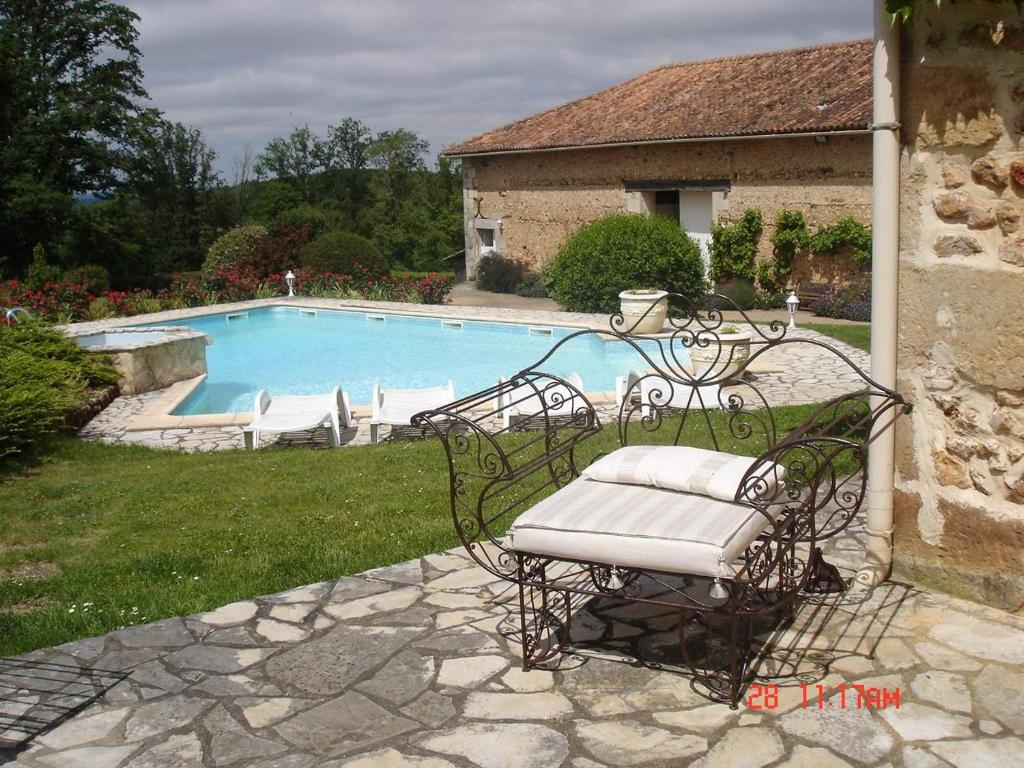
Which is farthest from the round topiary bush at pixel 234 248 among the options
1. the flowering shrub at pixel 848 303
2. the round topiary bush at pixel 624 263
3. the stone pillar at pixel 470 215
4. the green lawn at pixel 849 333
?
the green lawn at pixel 849 333

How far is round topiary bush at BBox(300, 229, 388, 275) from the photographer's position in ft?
67.7

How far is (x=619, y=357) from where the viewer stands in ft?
44.8

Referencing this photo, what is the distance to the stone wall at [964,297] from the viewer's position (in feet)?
11.9

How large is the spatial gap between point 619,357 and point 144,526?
28.5 ft

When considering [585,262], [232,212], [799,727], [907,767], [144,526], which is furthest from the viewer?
[232,212]

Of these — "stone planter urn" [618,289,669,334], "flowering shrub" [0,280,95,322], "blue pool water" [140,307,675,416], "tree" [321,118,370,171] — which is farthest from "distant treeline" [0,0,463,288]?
"stone planter urn" [618,289,669,334]

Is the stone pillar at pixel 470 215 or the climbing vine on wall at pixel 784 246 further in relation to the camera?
the stone pillar at pixel 470 215

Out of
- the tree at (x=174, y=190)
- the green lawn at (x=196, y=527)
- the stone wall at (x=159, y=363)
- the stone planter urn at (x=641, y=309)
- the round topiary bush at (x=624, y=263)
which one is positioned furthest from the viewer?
the tree at (x=174, y=190)

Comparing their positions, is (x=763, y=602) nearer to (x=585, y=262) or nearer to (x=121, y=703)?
(x=121, y=703)

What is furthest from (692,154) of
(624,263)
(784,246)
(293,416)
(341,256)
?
(293,416)

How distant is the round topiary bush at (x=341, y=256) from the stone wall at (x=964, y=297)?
57.4 ft

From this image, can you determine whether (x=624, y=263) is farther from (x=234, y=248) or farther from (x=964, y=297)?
(x=964, y=297)

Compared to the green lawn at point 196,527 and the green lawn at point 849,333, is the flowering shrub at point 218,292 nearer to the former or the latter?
the green lawn at point 849,333

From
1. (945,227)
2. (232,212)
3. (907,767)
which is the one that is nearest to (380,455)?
(945,227)
